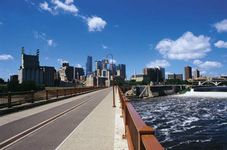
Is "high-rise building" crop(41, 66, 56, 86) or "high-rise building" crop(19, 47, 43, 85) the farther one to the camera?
"high-rise building" crop(41, 66, 56, 86)

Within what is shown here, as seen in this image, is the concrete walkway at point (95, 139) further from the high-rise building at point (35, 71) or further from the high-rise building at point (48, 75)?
the high-rise building at point (48, 75)

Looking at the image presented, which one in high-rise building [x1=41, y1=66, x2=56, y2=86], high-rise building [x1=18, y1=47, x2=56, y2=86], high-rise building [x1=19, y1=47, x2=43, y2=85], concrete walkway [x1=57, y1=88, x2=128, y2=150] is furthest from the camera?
high-rise building [x1=41, y1=66, x2=56, y2=86]

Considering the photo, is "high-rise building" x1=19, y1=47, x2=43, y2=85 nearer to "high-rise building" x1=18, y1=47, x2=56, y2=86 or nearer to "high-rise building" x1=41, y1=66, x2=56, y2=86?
"high-rise building" x1=18, y1=47, x2=56, y2=86

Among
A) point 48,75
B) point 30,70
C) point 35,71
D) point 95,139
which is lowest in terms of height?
point 95,139

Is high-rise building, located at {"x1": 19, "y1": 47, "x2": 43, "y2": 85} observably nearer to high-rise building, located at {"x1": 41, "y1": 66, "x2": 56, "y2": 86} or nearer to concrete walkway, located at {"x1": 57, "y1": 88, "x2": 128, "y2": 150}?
high-rise building, located at {"x1": 41, "y1": 66, "x2": 56, "y2": 86}

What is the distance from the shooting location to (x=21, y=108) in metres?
22.1

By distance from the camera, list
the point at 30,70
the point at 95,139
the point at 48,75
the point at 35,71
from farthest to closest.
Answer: the point at 48,75 < the point at 35,71 < the point at 30,70 < the point at 95,139

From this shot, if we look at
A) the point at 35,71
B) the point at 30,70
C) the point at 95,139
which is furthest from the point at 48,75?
the point at 95,139

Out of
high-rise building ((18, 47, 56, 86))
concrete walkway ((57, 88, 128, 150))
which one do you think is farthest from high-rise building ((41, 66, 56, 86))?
concrete walkway ((57, 88, 128, 150))

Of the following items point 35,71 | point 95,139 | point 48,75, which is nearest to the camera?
point 95,139

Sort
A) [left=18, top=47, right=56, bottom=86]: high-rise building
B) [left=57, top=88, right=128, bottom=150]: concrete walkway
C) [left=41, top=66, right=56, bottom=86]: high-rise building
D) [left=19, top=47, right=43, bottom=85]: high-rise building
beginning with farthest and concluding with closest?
[left=41, top=66, right=56, bottom=86]: high-rise building, [left=18, top=47, right=56, bottom=86]: high-rise building, [left=19, top=47, right=43, bottom=85]: high-rise building, [left=57, top=88, right=128, bottom=150]: concrete walkway

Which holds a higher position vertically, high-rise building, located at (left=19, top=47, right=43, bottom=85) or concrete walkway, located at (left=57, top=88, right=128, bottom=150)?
high-rise building, located at (left=19, top=47, right=43, bottom=85)

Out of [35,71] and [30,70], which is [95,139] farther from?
[35,71]

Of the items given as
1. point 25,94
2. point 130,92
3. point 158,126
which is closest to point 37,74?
point 130,92
